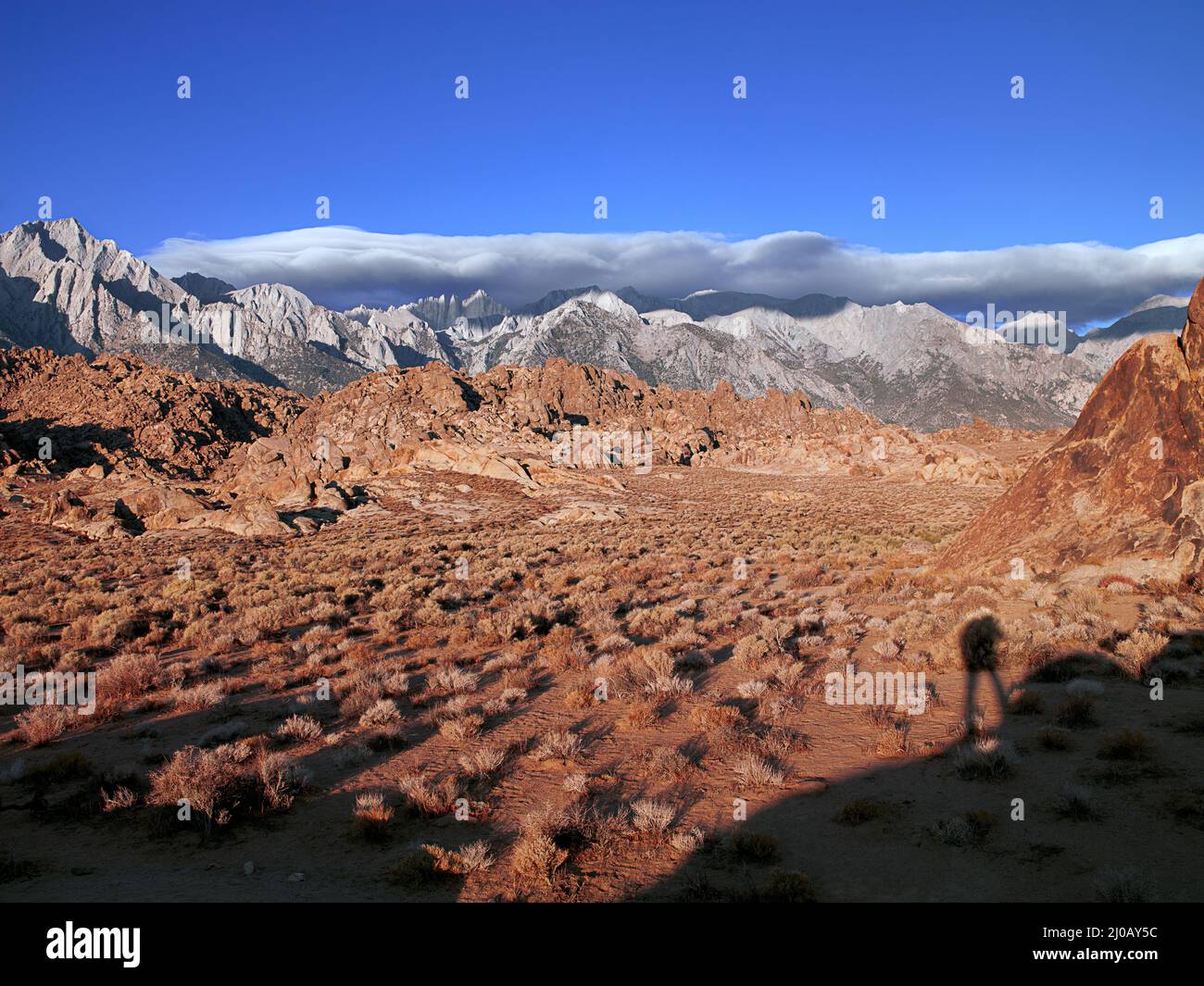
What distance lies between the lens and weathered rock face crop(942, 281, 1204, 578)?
530 inches

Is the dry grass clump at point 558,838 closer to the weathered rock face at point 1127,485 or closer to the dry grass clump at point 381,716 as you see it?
the dry grass clump at point 381,716

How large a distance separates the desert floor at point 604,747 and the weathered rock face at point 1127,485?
1194mm

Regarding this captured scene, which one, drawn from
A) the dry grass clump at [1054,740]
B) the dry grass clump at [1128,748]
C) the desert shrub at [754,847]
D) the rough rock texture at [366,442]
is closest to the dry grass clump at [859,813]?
the desert shrub at [754,847]

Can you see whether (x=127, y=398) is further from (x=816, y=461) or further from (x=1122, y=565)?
(x=1122, y=565)

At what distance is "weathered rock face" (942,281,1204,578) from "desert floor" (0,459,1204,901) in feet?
3.92

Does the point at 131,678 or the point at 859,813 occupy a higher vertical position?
the point at 131,678

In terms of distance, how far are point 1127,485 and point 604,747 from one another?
1335 centimetres

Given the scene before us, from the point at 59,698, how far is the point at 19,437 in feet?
241

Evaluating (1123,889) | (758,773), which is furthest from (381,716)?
(1123,889)

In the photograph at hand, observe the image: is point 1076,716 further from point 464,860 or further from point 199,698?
point 199,698

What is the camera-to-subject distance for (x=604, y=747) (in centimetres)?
862

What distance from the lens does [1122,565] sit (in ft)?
44.4
